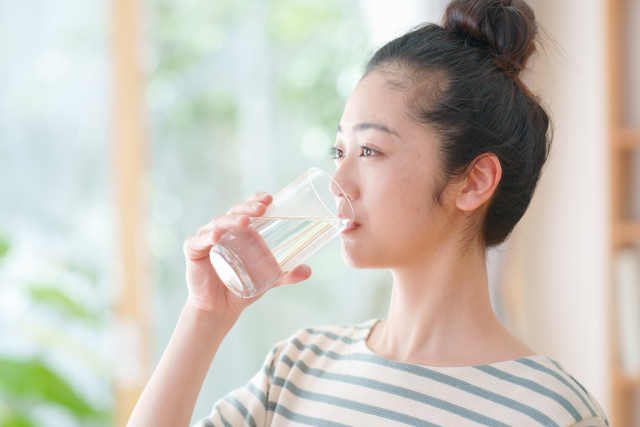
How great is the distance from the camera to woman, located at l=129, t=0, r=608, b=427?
917 millimetres

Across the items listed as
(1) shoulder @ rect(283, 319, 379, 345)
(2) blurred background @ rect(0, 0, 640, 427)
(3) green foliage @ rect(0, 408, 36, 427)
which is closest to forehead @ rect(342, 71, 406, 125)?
(1) shoulder @ rect(283, 319, 379, 345)

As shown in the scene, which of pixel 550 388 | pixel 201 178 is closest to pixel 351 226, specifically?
pixel 550 388

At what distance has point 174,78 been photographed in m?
2.35

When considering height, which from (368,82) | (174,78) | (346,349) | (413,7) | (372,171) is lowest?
(346,349)

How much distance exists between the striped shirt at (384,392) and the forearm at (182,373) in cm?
7

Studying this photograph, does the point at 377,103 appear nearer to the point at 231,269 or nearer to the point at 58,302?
the point at 231,269

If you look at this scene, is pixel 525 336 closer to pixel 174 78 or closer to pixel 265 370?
pixel 265 370

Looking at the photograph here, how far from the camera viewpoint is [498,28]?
999 millimetres

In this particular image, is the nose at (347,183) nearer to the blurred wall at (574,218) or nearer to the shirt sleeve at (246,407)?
the shirt sleeve at (246,407)

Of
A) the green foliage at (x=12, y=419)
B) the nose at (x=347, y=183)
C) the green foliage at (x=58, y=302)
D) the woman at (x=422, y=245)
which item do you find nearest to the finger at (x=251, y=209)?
the woman at (x=422, y=245)

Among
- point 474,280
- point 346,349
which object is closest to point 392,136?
point 474,280

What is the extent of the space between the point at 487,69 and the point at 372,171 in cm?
27

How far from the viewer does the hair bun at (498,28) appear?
1.00 meters

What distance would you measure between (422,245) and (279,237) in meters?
0.26
